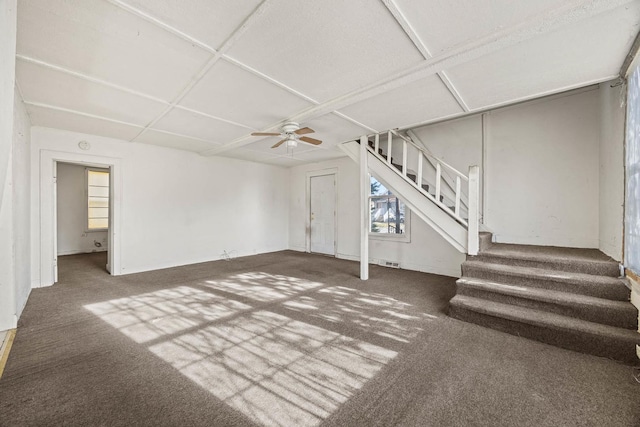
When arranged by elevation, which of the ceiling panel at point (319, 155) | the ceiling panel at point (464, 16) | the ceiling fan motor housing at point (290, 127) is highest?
the ceiling panel at point (319, 155)

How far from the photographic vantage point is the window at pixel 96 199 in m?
7.25

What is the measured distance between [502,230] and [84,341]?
18.5ft

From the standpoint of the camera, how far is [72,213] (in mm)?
6984

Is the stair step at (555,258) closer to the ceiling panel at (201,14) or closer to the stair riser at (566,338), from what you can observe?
the stair riser at (566,338)

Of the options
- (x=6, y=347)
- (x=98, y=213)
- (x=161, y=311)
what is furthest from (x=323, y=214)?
(x=98, y=213)

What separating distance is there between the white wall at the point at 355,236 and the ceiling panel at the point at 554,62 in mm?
2741

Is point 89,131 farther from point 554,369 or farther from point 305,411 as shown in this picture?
point 554,369

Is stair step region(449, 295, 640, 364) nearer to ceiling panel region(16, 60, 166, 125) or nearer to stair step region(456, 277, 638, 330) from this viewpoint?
stair step region(456, 277, 638, 330)

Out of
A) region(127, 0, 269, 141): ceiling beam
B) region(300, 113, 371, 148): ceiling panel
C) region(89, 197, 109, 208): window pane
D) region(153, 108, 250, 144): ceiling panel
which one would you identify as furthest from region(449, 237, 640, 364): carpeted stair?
region(89, 197, 109, 208): window pane

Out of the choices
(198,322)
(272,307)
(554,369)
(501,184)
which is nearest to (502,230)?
(501,184)

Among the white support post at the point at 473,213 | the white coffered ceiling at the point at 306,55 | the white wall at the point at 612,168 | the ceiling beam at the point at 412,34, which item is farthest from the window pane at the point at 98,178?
the white wall at the point at 612,168

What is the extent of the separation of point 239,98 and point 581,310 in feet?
13.9

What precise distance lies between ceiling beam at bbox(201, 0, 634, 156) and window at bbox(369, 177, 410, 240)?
2.82 metres

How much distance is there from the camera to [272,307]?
322cm
